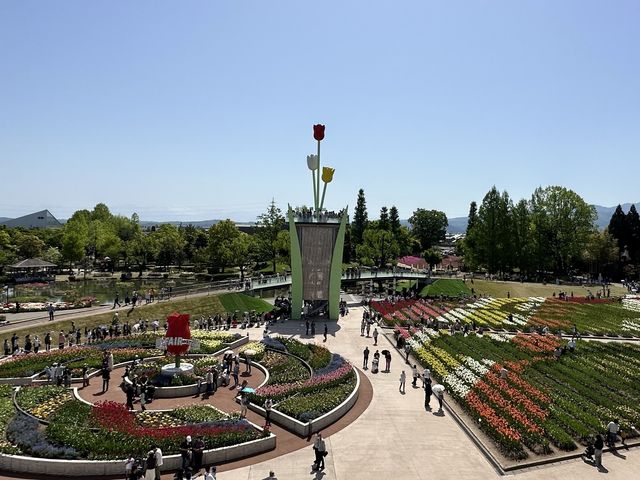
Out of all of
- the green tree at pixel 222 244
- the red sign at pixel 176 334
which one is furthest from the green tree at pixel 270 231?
the red sign at pixel 176 334

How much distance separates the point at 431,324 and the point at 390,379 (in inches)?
582

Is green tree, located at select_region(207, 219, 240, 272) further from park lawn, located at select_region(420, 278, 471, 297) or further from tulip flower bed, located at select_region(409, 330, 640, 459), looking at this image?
tulip flower bed, located at select_region(409, 330, 640, 459)

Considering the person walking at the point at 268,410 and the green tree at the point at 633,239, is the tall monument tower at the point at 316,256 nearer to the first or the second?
the person walking at the point at 268,410

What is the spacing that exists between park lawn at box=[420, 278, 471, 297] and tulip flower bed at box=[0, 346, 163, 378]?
1481 inches

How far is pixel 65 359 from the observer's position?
2778 centimetres

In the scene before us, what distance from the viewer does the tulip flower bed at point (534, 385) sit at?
19.9 m

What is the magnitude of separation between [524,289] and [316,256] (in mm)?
34151

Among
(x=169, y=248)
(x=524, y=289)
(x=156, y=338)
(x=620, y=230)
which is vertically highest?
(x=620, y=230)

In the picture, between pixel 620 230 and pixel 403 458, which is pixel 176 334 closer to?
pixel 403 458

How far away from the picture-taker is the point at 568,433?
20266 mm

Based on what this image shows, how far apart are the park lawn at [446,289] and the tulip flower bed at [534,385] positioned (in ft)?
67.8

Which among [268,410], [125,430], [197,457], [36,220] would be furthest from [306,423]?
[36,220]

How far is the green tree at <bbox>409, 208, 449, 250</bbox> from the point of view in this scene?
13700 centimetres

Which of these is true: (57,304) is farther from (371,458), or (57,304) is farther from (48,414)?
(371,458)
